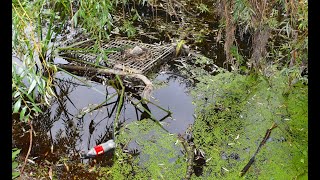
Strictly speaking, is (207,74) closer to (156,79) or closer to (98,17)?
(156,79)

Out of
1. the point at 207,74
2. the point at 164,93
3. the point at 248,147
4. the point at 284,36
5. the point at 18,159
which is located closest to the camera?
the point at 18,159

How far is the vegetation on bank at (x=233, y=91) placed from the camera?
226 cm

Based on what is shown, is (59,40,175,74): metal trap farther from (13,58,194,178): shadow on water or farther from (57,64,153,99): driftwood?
(13,58,194,178): shadow on water

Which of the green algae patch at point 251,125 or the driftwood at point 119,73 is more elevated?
the driftwood at point 119,73

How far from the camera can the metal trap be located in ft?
9.86

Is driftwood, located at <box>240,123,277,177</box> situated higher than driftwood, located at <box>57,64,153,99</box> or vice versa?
driftwood, located at <box>57,64,153,99</box>

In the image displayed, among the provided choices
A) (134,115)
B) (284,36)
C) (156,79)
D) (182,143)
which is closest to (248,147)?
(182,143)

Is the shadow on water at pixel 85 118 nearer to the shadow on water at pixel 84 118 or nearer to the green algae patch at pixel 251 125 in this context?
the shadow on water at pixel 84 118

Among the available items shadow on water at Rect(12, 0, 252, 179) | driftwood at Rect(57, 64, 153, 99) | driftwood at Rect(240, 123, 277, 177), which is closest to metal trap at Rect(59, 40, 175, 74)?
driftwood at Rect(57, 64, 153, 99)

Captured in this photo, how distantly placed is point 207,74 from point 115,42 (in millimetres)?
780

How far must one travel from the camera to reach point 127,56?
3.10m

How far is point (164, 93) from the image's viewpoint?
3.01 m

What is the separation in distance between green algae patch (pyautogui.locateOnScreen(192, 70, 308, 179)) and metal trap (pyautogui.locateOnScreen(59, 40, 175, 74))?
0.38 meters

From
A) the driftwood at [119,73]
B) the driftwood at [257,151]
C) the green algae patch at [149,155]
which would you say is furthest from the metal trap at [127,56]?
the driftwood at [257,151]
